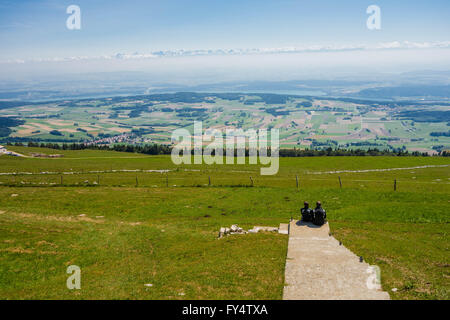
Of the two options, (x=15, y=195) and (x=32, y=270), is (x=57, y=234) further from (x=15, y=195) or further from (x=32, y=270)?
(x=15, y=195)

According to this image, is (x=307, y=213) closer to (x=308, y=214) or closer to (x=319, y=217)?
(x=308, y=214)

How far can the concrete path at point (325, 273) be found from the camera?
15.3 meters

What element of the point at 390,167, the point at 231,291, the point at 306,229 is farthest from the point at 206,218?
the point at 390,167

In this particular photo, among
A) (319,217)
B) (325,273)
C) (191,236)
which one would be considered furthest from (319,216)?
(191,236)

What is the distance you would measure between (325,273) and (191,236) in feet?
49.5

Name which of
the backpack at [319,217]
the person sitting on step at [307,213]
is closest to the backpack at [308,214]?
the person sitting on step at [307,213]

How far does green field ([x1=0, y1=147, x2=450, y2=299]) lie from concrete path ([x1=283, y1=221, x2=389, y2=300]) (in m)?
0.79

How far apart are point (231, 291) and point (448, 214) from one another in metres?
28.6

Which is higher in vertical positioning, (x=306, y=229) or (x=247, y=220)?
(x=306, y=229)

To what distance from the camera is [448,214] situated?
1323 inches

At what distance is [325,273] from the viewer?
1752 centimetres
